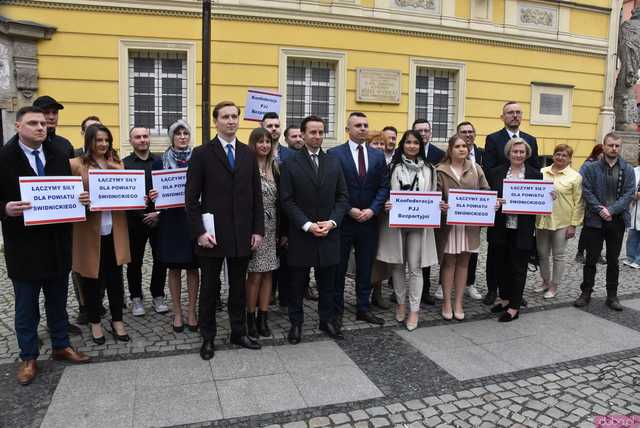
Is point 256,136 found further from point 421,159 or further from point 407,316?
point 407,316

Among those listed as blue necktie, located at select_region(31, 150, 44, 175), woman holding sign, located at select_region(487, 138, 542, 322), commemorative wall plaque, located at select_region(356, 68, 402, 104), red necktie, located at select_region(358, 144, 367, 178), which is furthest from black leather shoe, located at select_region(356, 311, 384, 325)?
commemorative wall plaque, located at select_region(356, 68, 402, 104)

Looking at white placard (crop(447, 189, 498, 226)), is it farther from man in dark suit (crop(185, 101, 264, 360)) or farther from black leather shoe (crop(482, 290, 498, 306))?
man in dark suit (crop(185, 101, 264, 360))

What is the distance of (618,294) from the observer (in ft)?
21.7

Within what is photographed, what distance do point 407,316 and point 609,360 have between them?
196cm

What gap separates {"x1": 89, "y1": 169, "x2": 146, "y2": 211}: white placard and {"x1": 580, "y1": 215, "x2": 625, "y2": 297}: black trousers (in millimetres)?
5185

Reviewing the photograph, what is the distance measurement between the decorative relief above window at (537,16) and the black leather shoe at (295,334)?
1213 centimetres

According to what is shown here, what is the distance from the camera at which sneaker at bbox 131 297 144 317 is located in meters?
5.41

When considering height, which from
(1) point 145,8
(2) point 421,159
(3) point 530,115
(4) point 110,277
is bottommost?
(4) point 110,277

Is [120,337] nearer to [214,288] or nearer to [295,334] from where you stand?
[214,288]

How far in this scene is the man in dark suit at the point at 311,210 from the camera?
450 cm

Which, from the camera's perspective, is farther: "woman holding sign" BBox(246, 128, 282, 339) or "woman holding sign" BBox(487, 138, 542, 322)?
"woman holding sign" BBox(487, 138, 542, 322)

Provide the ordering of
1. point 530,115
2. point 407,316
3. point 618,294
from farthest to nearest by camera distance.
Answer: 1. point 530,115
2. point 618,294
3. point 407,316

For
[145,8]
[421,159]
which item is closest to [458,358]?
[421,159]

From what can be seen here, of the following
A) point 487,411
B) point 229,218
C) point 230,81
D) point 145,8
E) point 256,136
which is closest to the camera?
point 487,411
